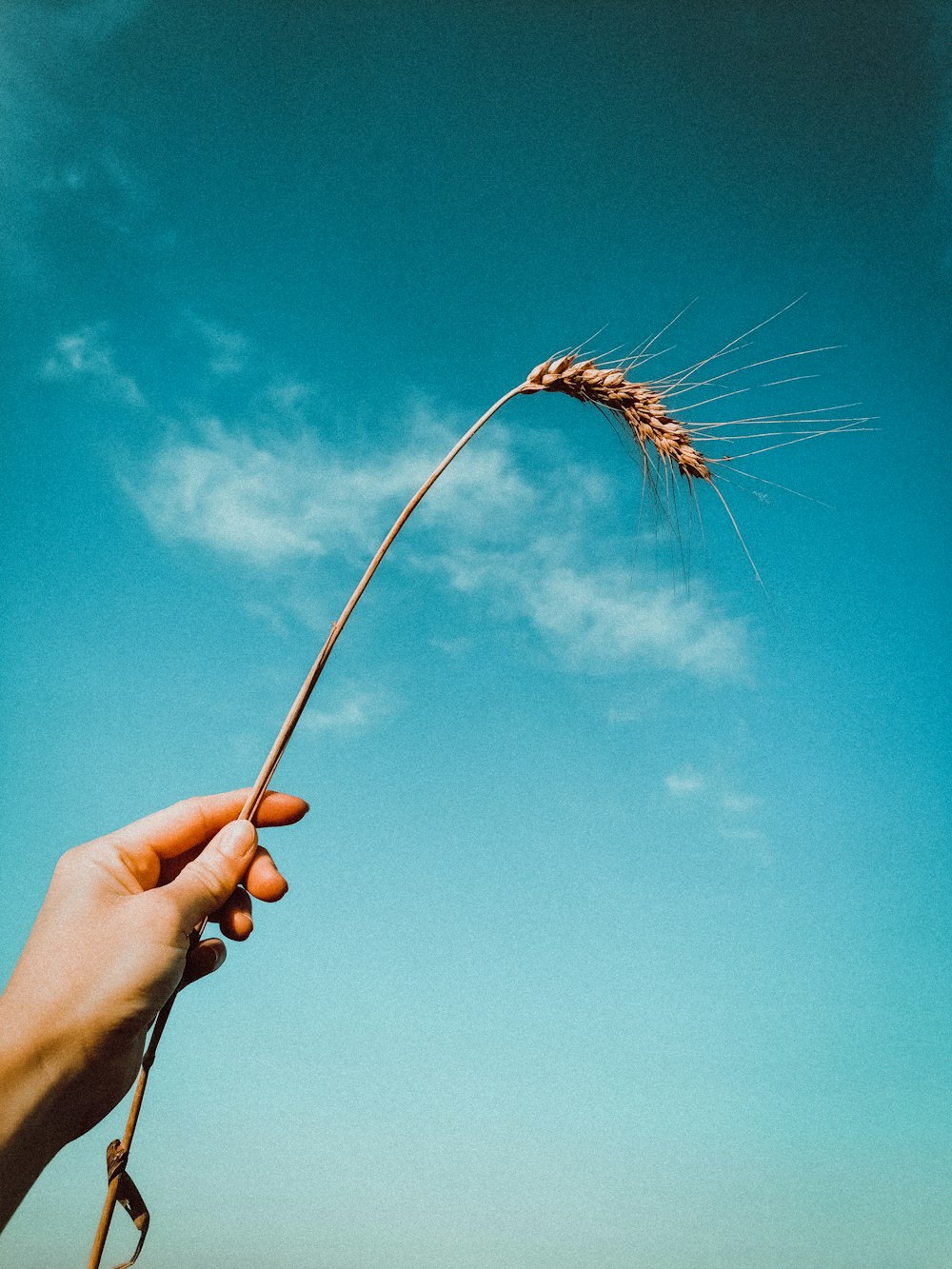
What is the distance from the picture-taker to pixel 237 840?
253cm

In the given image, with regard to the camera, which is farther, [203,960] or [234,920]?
[234,920]

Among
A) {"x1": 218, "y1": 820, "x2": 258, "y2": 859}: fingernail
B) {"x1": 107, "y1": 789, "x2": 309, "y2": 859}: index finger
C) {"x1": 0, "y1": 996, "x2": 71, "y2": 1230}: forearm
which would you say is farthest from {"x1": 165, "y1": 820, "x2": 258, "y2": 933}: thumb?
{"x1": 0, "y1": 996, "x2": 71, "y2": 1230}: forearm

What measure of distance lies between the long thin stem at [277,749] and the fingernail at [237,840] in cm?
3

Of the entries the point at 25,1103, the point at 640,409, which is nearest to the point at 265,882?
the point at 25,1103

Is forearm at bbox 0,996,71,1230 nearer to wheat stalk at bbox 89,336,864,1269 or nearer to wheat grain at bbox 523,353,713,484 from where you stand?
wheat stalk at bbox 89,336,864,1269

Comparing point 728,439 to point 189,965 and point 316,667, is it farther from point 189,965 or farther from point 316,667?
point 189,965

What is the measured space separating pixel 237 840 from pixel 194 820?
1.51 feet

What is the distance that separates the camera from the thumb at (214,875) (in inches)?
92.0

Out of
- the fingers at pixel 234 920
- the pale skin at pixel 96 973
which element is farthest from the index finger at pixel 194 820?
the fingers at pixel 234 920

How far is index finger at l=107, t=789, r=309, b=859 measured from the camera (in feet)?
9.02

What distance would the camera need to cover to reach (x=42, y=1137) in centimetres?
209

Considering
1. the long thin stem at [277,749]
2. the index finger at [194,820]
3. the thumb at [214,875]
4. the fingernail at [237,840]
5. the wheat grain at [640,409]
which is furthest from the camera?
the wheat grain at [640,409]

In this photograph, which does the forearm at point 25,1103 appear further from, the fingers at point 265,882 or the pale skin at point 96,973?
the fingers at point 265,882

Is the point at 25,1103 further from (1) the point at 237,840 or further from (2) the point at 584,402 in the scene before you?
(2) the point at 584,402
